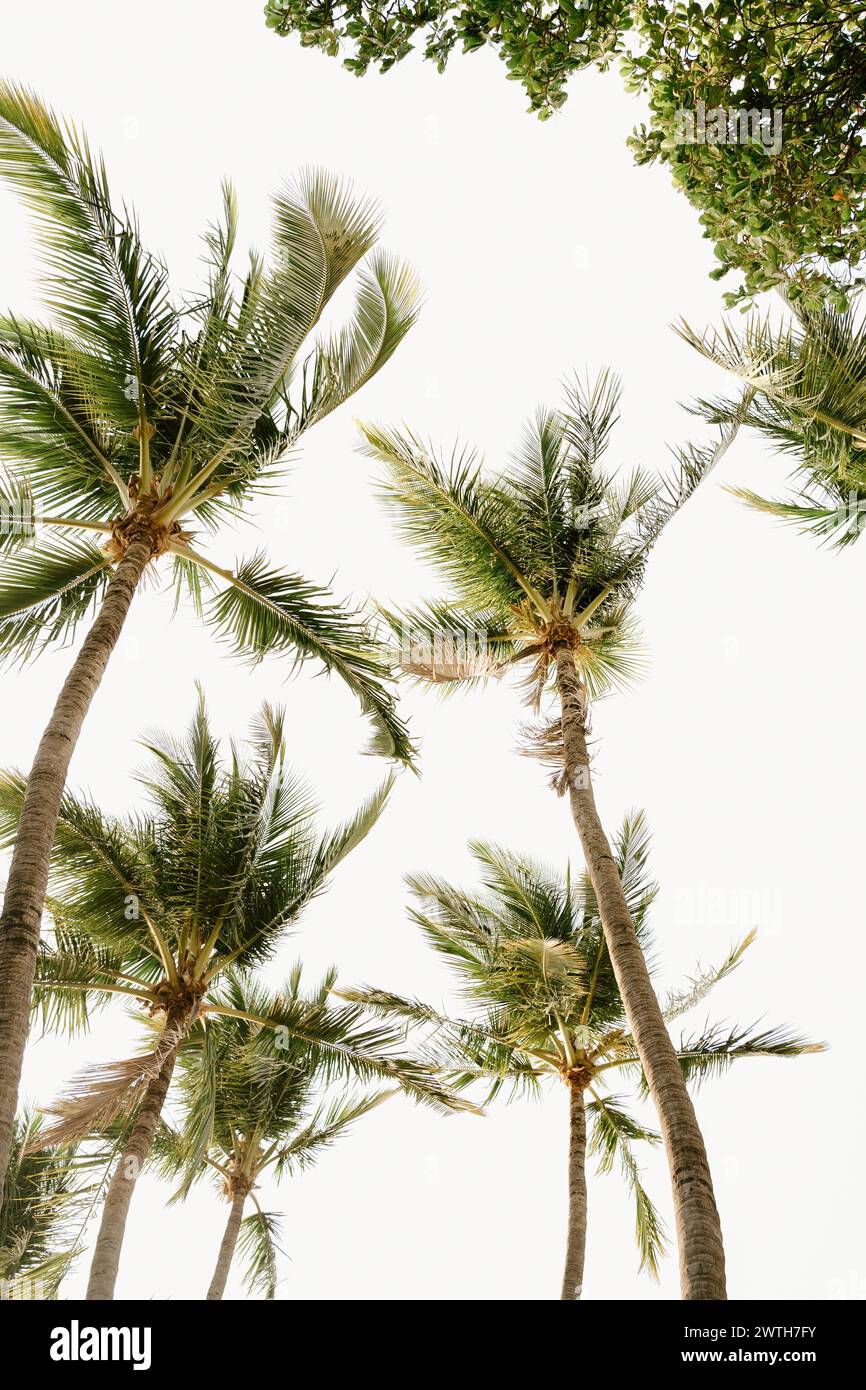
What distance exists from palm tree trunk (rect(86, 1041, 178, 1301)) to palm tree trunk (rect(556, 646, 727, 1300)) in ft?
14.5

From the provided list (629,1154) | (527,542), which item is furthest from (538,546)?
(629,1154)

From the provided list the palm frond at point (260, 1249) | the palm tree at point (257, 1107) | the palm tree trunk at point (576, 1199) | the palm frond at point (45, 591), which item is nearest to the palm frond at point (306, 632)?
the palm frond at point (45, 591)

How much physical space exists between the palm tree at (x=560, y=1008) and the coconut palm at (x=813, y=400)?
473cm

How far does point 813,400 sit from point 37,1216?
10.5 metres

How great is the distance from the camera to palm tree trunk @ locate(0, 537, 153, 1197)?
4.60 metres

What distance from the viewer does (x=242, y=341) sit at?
7711mm

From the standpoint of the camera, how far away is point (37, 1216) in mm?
8891

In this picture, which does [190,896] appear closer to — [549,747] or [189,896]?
[189,896]

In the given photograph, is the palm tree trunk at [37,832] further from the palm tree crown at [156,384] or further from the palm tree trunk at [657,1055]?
the palm tree trunk at [657,1055]

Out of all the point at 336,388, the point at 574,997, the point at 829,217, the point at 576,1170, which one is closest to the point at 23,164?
the point at 336,388

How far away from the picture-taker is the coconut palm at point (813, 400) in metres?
8.01

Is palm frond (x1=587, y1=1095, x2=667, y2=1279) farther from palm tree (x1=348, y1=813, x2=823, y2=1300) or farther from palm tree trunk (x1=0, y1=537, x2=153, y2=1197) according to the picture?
palm tree trunk (x1=0, y1=537, x2=153, y2=1197)
